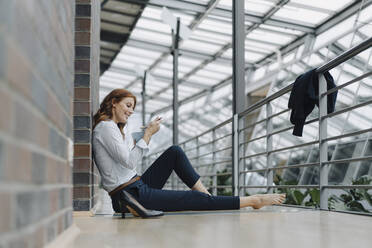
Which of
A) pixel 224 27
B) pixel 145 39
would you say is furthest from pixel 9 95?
pixel 145 39

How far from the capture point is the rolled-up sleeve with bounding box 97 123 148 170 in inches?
79.5

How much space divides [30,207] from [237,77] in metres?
2.88

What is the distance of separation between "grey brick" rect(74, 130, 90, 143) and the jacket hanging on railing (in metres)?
1.08

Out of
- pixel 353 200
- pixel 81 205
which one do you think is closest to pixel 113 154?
pixel 81 205

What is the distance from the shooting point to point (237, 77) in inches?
137

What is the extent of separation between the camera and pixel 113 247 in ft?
3.48

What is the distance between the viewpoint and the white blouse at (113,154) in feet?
6.66

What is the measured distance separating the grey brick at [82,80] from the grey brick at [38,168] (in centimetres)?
146

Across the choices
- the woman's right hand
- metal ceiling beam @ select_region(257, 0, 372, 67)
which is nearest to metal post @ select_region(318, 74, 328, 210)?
the woman's right hand

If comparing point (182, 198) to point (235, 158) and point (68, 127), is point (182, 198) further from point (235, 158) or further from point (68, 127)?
point (235, 158)

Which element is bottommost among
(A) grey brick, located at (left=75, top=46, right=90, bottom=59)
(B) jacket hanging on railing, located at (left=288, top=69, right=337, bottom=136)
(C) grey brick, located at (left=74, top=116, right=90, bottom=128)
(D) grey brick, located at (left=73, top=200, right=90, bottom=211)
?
(D) grey brick, located at (left=73, top=200, right=90, bottom=211)

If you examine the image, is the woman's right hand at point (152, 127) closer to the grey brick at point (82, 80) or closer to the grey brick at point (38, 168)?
the grey brick at point (82, 80)

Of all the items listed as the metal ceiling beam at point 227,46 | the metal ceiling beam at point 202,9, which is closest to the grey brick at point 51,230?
the metal ceiling beam at point 227,46

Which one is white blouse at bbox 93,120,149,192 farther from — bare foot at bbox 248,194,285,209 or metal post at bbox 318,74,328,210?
metal post at bbox 318,74,328,210
